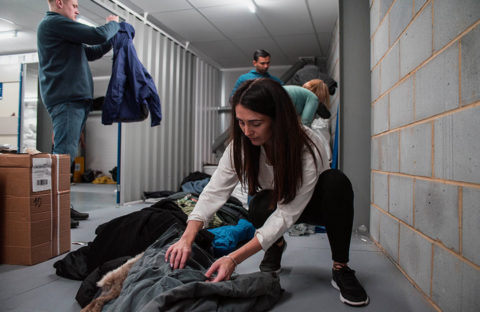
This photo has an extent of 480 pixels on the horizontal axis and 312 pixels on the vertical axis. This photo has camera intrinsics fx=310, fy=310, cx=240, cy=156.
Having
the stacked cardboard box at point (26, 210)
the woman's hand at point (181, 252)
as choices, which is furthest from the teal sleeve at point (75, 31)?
the woman's hand at point (181, 252)

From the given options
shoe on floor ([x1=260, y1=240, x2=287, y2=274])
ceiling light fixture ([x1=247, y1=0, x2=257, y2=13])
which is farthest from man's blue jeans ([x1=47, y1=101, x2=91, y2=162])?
ceiling light fixture ([x1=247, y1=0, x2=257, y2=13])

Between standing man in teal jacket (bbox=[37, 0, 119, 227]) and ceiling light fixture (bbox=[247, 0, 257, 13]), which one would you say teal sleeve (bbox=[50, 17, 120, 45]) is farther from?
ceiling light fixture (bbox=[247, 0, 257, 13])

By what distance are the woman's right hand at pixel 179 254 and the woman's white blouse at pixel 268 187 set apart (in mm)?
104

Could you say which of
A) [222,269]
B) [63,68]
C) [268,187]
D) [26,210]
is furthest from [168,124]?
[222,269]

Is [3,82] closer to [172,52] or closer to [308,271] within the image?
[172,52]

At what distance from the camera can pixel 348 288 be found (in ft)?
3.58

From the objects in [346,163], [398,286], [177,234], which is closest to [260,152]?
[177,234]

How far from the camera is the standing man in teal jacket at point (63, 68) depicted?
1.94 m

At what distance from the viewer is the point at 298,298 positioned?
43.0 inches

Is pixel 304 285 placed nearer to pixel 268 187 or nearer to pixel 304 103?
pixel 268 187

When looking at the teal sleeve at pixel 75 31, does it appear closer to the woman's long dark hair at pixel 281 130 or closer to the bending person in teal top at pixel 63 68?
the bending person in teal top at pixel 63 68

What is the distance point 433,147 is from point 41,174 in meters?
1.68

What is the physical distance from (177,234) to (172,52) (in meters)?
3.38

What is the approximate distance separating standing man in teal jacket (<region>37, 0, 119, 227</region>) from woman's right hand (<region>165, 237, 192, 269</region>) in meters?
1.37
